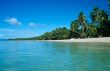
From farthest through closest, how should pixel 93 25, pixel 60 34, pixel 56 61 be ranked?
pixel 60 34 < pixel 93 25 < pixel 56 61

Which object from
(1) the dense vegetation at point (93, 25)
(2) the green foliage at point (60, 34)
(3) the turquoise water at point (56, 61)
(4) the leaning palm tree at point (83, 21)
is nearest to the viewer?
(3) the turquoise water at point (56, 61)

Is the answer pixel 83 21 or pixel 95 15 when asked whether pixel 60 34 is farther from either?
pixel 95 15

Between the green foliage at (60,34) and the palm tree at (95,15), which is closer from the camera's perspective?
the palm tree at (95,15)

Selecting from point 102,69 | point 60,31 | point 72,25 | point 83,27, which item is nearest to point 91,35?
point 83,27

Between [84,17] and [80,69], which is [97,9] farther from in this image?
[80,69]

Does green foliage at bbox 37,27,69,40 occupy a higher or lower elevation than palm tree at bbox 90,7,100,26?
lower

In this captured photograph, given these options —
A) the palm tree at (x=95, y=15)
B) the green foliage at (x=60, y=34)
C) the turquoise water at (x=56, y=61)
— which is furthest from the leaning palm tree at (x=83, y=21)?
the turquoise water at (x=56, y=61)

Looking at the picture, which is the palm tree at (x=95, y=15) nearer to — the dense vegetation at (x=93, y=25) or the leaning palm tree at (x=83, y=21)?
the dense vegetation at (x=93, y=25)

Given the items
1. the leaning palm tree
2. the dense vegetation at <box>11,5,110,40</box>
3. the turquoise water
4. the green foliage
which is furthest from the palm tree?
the turquoise water

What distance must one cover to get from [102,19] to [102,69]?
54.7 metres

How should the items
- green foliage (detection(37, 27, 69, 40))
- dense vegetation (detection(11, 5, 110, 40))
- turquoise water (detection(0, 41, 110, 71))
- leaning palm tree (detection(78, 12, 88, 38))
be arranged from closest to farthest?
1. turquoise water (detection(0, 41, 110, 71))
2. dense vegetation (detection(11, 5, 110, 40))
3. leaning palm tree (detection(78, 12, 88, 38))
4. green foliage (detection(37, 27, 69, 40))

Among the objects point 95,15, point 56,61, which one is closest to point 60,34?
point 95,15

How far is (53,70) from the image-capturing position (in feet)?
29.6

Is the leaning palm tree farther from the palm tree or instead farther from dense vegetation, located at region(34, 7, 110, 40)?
the palm tree
